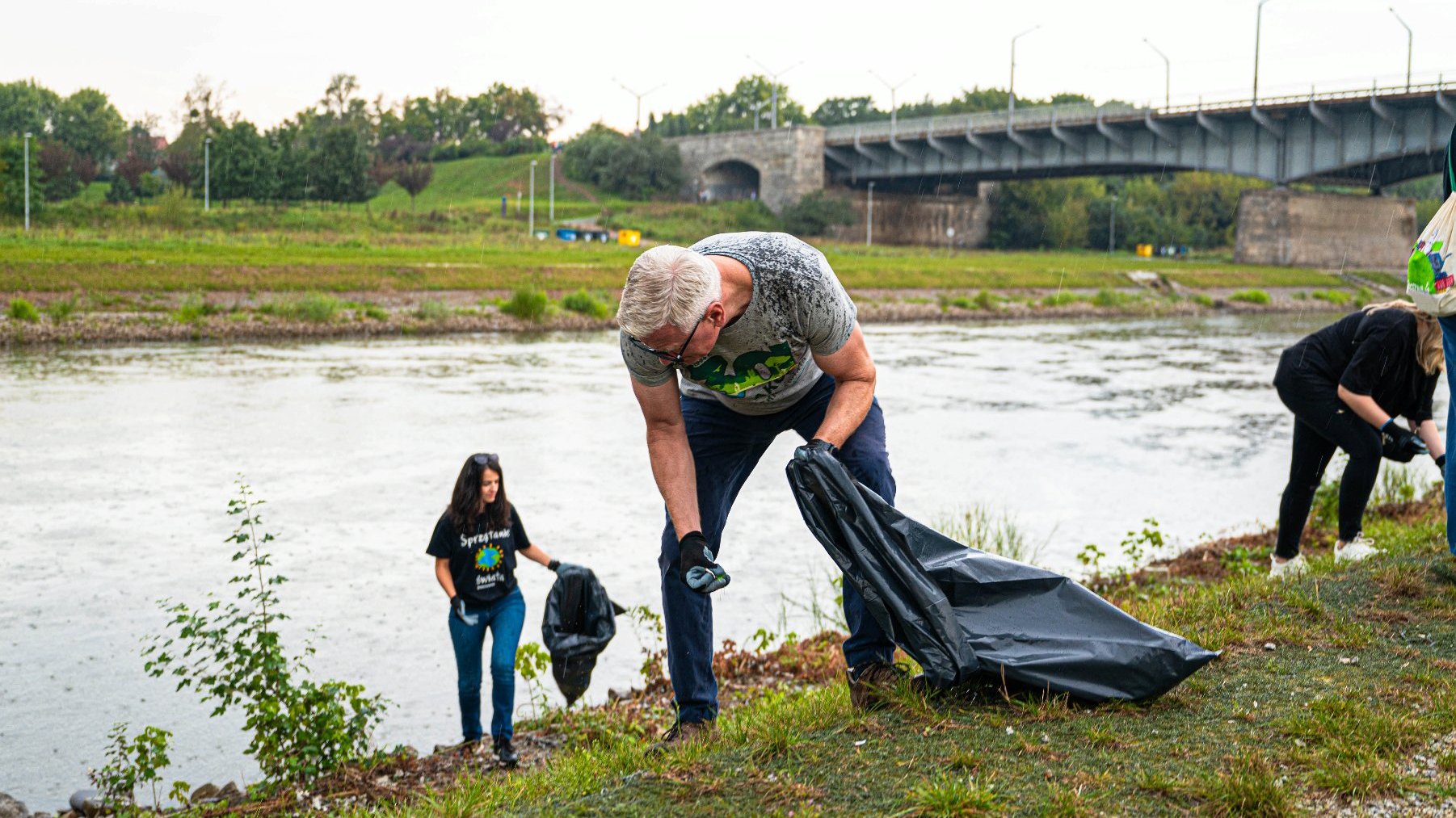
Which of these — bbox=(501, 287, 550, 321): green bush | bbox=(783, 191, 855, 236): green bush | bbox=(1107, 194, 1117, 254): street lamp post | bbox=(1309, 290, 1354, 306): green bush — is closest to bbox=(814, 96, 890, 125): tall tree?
bbox=(1107, 194, 1117, 254): street lamp post

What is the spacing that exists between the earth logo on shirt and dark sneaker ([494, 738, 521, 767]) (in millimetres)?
844

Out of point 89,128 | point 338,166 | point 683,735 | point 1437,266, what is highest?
point 89,128

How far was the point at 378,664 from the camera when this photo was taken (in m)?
7.45

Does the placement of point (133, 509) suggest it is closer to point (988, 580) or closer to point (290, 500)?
point (290, 500)

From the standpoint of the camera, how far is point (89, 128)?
345 feet

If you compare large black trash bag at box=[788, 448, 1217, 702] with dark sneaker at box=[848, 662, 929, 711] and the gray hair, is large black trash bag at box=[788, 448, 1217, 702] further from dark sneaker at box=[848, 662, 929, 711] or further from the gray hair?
the gray hair

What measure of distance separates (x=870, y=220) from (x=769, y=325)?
7961 cm

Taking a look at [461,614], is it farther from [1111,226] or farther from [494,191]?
[1111,226]

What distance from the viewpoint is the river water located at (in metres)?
7.29

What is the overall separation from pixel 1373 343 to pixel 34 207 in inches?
2582

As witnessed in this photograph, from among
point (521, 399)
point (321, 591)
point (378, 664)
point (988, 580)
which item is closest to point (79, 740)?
point (378, 664)

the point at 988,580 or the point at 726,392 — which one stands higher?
the point at 726,392

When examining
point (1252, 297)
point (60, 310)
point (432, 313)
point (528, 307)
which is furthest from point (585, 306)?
point (1252, 297)

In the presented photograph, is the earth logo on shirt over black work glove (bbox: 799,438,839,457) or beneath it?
beneath
